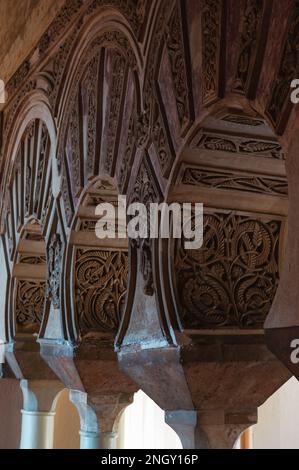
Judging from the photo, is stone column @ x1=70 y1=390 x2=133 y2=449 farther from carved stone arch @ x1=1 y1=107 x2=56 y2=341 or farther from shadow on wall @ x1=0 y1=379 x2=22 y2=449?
shadow on wall @ x1=0 y1=379 x2=22 y2=449

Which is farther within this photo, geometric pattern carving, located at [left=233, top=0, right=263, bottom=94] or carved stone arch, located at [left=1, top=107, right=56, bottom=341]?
carved stone arch, located at [left=1, top=107, right=56, bottom=341]

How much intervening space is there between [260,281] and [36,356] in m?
2.96

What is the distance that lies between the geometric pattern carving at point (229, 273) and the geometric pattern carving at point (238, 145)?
0.93ft

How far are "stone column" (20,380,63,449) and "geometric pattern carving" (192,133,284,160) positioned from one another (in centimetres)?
327

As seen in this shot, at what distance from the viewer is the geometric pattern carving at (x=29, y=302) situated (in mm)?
5781

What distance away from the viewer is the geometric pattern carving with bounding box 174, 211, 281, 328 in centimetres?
312

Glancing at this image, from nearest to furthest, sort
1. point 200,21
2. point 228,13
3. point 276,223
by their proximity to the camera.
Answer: point 228,13, point 200,21, point 276,223

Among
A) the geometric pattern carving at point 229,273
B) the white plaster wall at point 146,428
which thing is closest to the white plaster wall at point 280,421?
the white plaster wall at point 146,428

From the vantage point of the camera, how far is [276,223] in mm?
3416

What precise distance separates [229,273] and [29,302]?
288 cm

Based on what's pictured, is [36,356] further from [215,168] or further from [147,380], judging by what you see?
[215,168]

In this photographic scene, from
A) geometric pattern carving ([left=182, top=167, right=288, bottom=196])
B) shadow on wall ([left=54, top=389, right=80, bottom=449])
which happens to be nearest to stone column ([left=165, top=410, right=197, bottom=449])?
geometric pattern carving ([left=182, top=167, right=288, bottom=196])

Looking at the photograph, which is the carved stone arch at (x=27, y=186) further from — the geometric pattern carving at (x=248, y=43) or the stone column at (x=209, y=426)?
the geometric pattern carving at (x=248, y=43)
